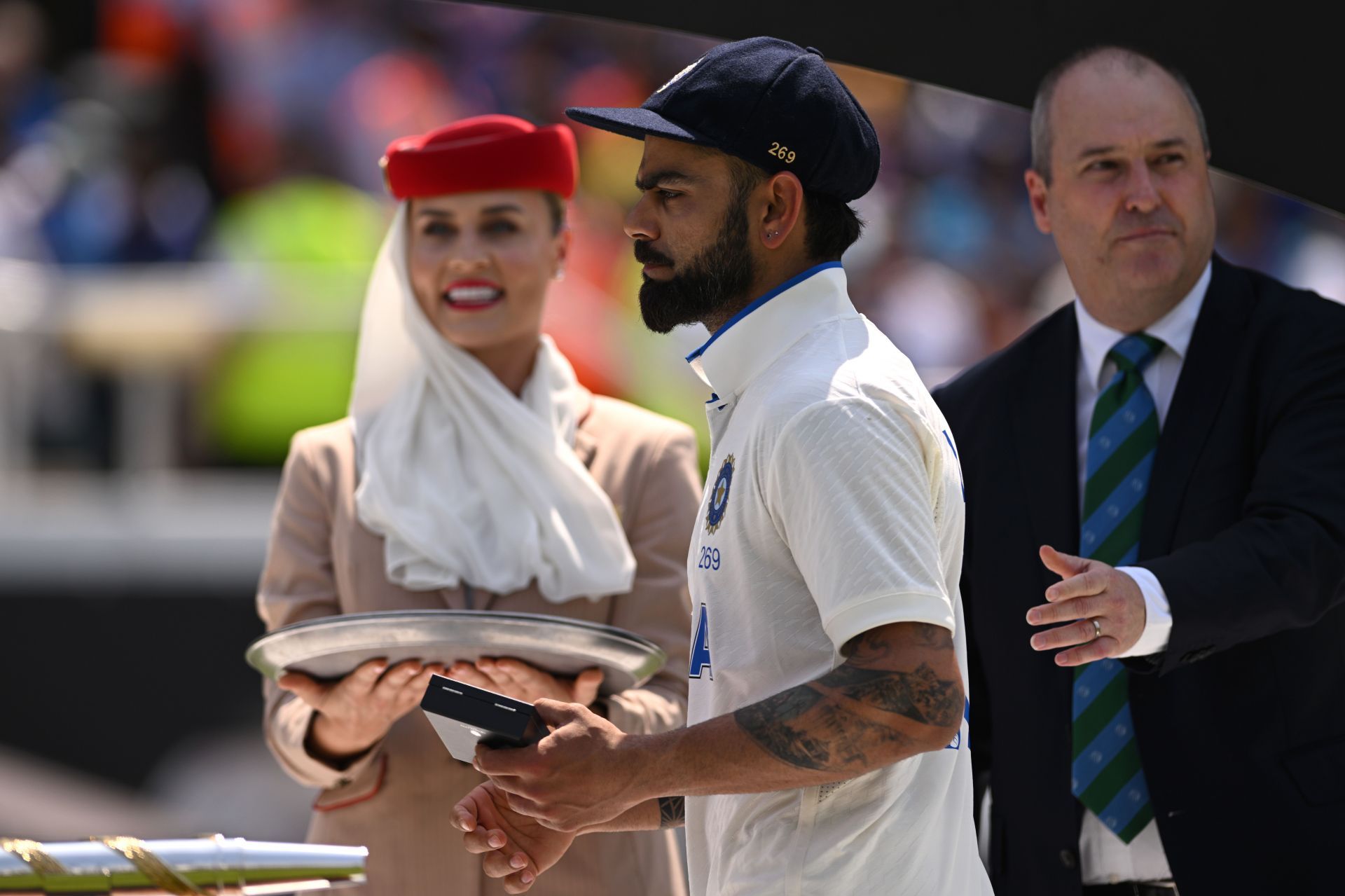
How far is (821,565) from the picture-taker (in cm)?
168

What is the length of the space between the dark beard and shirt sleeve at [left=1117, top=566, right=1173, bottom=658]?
661 millimetres

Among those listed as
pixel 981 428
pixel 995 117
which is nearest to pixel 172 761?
pixel 981 428

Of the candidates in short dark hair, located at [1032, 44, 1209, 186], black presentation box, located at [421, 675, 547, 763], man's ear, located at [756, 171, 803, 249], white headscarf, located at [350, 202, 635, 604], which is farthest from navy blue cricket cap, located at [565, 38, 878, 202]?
white headscarf, located at [350, 202, 635, 604]

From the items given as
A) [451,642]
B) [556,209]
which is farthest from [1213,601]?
[556,209]

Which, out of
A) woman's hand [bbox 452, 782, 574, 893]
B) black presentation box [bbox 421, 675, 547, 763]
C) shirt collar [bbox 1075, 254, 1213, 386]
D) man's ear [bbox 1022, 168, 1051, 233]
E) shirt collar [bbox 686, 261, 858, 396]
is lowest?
woman's hand [bbox 452, 782, 574, 893]

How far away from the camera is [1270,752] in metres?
2.42

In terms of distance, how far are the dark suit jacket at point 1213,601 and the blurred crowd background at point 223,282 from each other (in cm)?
369

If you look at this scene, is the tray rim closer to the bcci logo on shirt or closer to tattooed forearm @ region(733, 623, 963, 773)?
the bcci logo on shirt

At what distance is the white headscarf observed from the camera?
9.13 feet

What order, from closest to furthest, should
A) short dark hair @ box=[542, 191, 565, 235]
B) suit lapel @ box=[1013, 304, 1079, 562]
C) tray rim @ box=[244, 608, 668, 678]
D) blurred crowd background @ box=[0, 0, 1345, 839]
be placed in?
tray rim @ box=[244, 608, 668, 678] < suit lapel @ box=[1013, 304, 1079, 562] < short dark hair @ box=[542, 191, 565, 235] < blurred crowd background @ box=[0, 0, 1345, 839]

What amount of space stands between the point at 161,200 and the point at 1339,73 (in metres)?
6.97

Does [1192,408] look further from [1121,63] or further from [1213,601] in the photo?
[1121,63]

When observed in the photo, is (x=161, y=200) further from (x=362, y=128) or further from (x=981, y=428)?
(x=981, y=428)

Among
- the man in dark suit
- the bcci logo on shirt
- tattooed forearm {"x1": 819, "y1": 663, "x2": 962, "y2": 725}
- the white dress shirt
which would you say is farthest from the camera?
the white dress shirt
